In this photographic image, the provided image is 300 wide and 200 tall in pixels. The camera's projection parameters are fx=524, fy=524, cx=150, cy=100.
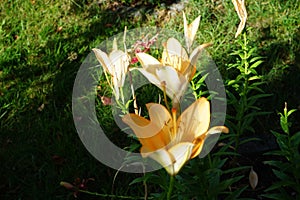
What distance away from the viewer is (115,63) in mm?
1025

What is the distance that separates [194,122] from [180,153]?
0.07m

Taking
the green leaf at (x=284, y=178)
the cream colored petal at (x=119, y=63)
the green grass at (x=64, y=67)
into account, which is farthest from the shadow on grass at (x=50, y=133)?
the cream colored petal at (x=119, y=63)

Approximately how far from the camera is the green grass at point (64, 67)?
2096 millimetres

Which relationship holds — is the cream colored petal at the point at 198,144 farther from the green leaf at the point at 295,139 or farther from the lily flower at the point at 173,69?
the green leaf at the point at 295,139

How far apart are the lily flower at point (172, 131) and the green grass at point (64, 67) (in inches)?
43.1

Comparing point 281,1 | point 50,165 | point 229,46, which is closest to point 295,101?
point 229,46

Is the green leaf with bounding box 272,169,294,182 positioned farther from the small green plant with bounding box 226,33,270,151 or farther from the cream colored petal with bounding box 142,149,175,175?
the cream colored petal with bounding box 142,149,175,175

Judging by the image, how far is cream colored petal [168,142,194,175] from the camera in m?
0.79

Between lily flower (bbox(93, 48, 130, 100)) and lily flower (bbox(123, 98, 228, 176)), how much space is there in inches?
6.9

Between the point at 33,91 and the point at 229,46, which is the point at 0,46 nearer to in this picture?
the point at 33,91

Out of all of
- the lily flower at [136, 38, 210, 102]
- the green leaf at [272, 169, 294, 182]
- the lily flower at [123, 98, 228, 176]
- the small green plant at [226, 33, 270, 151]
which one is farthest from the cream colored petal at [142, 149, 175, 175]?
the small green plant at [226, 33, 270, 151]

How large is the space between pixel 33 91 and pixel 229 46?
0.99 metres

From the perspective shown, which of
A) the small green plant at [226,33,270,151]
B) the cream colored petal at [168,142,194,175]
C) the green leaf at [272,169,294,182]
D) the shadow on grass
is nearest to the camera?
the cream colored petal at [168,142,194,175]

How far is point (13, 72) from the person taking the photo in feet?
8.71
